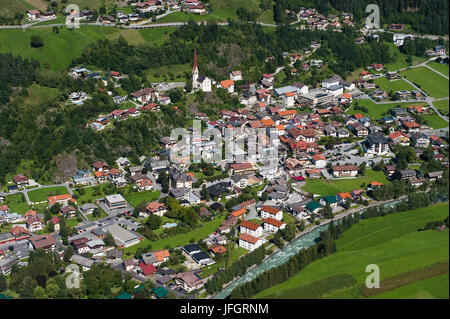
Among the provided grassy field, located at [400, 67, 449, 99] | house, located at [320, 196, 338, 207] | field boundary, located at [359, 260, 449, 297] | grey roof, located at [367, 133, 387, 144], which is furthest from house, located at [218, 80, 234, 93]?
field boundary, located at [359, 260, 449, 297]

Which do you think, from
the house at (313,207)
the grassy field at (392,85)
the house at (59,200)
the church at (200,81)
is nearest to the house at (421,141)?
the grassy field at (392,85)

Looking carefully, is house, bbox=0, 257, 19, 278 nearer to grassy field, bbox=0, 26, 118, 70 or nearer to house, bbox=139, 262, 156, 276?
house, bbox=139, 262, 156, 276

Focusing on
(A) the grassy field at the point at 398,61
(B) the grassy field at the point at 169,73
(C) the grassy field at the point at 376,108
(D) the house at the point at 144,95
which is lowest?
(C) the grassy field at the point at 376,108

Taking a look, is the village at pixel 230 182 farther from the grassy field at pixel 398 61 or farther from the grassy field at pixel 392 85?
the grassy field at pixel 398 61

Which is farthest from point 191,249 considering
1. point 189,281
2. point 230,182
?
point 230,182

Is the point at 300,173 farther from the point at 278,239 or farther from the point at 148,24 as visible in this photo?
the point at 148,24

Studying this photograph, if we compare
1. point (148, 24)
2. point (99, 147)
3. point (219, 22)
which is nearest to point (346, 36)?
point (219, 22)
